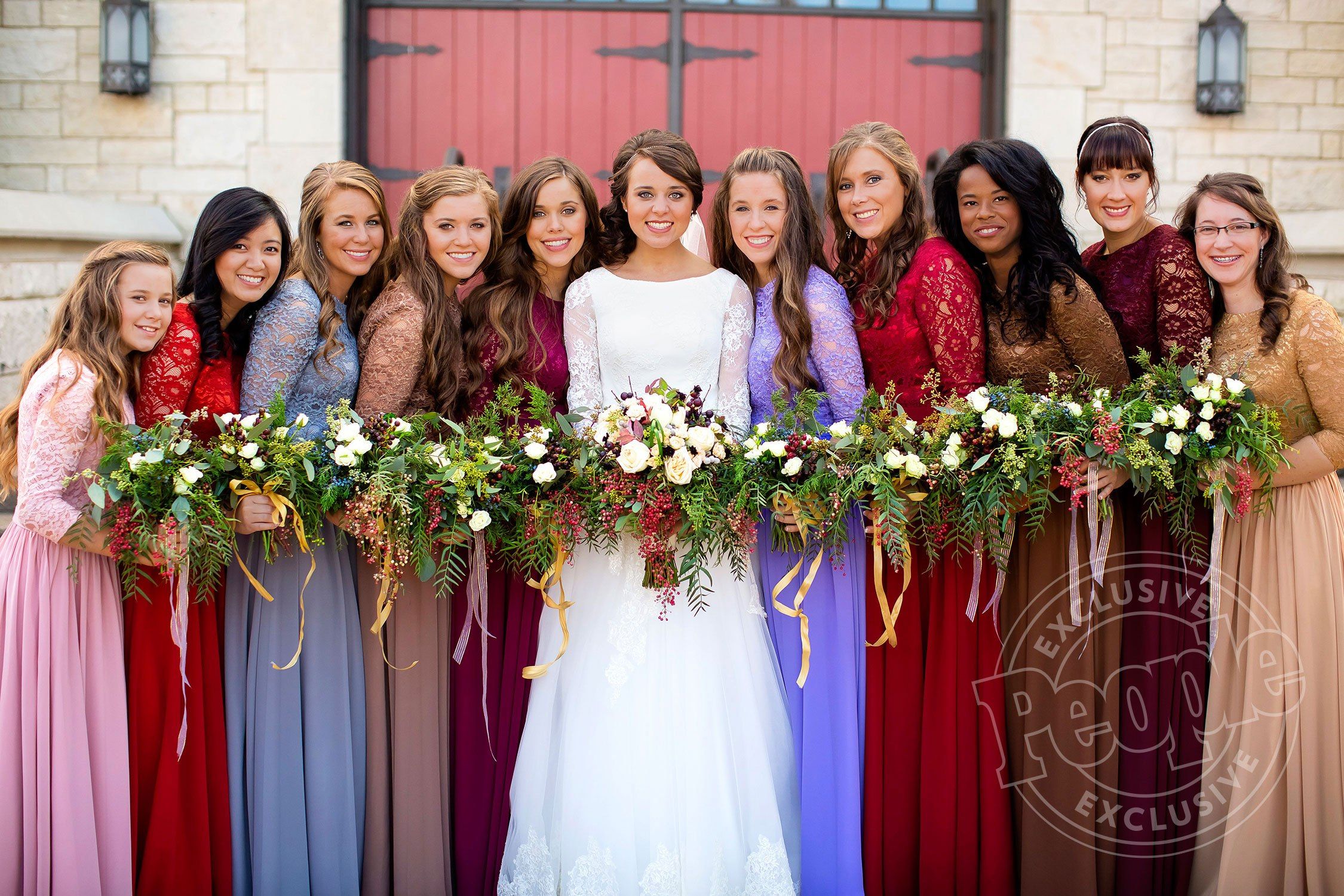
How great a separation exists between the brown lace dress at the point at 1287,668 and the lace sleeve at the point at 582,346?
2108mm

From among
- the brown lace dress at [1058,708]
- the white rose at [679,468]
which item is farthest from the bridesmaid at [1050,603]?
the white rose at [679,468]

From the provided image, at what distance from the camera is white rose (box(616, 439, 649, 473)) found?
3039mm

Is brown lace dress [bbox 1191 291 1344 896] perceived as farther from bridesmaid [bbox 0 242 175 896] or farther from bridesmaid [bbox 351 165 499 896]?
bridesmaid [bbox 0 242 175 896]

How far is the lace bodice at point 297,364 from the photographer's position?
3477 mm

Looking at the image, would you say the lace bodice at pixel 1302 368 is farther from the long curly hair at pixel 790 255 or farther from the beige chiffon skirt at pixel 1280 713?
the long curly hair at pixel 790 255

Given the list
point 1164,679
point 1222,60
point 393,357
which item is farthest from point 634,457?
point 1222,60

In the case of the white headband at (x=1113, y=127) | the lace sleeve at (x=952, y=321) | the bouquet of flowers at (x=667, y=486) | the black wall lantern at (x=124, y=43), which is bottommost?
the bouquet of flowers at (x=667, y=486)

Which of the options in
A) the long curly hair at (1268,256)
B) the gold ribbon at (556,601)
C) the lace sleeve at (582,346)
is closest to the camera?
the gold ribbon at (556,601)

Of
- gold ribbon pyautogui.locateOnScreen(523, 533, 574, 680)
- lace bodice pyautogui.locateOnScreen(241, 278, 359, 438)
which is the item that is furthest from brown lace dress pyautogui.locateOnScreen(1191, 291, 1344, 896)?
lace bodice pyautogui.locateOnScreen(241, 278, 359, 438)

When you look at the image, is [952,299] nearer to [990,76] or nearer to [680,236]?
[680,236]

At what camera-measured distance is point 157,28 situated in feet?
21.7

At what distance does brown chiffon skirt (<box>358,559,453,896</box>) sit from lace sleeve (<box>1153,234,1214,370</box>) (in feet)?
8.32

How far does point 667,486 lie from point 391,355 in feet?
3.71

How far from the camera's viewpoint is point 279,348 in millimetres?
3492
